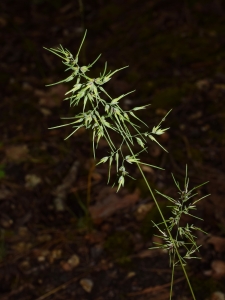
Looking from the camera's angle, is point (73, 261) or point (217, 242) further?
point (73, 261)

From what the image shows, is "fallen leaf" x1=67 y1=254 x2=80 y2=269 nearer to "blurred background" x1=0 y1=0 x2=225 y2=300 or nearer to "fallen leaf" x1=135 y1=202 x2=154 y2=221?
"blurred background" x1=0 y1=0 x2=225 y2=300

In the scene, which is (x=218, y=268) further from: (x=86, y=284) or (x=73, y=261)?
(x=73, y=261)

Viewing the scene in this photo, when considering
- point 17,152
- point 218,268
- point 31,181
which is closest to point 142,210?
point 218,268

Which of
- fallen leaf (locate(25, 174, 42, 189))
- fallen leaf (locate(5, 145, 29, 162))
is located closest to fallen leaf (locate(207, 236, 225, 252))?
fallen leaf (locate(25, 174, 42, 189))

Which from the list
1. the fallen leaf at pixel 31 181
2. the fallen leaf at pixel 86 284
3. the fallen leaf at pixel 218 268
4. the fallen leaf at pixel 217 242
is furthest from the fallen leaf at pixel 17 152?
the fallen leaf at pixel 218 268

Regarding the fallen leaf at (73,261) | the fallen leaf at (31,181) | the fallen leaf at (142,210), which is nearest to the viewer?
the fallen leaf at (73,261)

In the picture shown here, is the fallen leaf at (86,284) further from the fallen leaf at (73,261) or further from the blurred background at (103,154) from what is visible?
the fallen leaf at (73,261)

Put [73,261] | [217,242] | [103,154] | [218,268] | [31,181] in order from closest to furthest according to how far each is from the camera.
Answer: [218,268], [217,242], [73,261], [31,181], [103,154]

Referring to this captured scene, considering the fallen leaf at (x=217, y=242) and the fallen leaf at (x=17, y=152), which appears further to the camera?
the fallen leaf at (x=17, y=152)

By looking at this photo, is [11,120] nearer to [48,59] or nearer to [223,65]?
[48,59]
